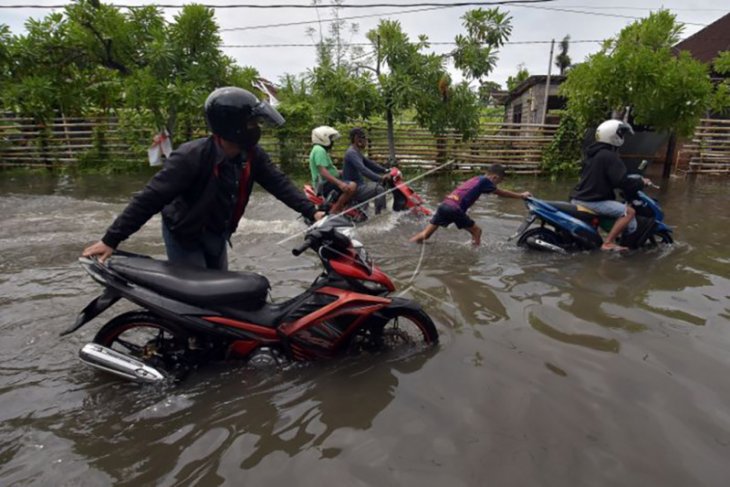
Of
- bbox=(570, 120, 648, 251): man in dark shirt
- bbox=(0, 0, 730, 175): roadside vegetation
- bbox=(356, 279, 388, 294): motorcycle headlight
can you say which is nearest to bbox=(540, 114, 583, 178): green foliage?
bbox=(0, 0, 730, 175): roadside vegetation

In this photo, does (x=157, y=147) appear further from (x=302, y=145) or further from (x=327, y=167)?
(x=302, y=145)

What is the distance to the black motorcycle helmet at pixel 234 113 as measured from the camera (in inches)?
109

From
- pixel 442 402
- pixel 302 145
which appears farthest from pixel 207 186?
pixel 302 145

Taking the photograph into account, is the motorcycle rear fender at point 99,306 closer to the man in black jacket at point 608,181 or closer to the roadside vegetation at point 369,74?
the man in black jacket at point 608,181

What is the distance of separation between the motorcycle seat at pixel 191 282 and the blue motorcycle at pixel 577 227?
4.06 metres

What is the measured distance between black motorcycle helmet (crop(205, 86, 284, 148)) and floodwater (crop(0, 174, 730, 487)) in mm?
1527

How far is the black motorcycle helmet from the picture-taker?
9.11ft

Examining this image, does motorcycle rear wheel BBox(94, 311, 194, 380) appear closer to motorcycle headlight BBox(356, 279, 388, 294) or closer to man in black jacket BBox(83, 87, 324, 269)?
man in black jacket BBox(83, 87, 324, 269)

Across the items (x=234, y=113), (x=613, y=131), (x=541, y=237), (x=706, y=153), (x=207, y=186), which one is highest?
(x=234, y=113)

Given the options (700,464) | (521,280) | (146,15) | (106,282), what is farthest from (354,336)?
(146,15)

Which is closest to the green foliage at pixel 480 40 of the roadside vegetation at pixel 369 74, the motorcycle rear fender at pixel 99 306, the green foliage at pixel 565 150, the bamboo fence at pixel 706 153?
the roadside vegetation at pixel 369 74

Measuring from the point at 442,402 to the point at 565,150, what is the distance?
39.4 ft

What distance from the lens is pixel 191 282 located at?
9.27 ft

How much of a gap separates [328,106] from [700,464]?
9.76 meters
